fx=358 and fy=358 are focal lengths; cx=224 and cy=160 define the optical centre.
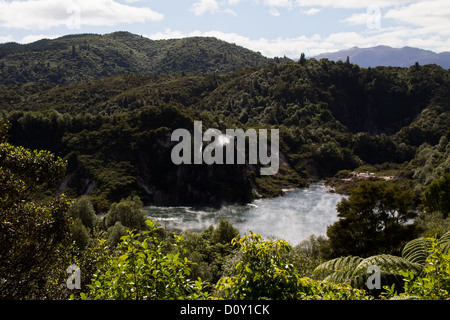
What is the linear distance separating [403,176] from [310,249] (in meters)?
96.1

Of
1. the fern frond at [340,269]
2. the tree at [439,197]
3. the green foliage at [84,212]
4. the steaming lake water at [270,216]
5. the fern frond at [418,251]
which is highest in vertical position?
the fern frond at [418,251]

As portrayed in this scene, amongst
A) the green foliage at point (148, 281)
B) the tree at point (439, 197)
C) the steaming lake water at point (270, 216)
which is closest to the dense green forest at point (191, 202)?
the green foliage at point (148, 281)

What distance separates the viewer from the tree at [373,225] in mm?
31125

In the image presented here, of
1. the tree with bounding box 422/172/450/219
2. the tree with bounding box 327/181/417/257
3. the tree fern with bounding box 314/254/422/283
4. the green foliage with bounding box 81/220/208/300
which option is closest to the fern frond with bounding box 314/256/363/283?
the tree fern with bounding box 314/254/422/283

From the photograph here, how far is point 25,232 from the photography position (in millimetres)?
12203

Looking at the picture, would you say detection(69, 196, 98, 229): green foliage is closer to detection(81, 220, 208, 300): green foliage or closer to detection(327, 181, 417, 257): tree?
detection(327, 181, 417, 257): tree

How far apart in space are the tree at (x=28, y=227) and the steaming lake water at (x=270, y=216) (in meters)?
59.0

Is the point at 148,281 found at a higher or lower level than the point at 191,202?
higher

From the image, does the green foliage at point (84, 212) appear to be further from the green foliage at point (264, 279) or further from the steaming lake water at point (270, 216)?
the green foliage at point (264, 279)

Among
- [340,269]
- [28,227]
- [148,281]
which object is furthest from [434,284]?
[28,227]

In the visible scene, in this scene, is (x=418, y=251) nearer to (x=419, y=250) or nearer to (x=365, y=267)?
(x=419, y=250)

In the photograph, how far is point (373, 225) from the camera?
105 ft

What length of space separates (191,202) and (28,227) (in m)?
94.0
